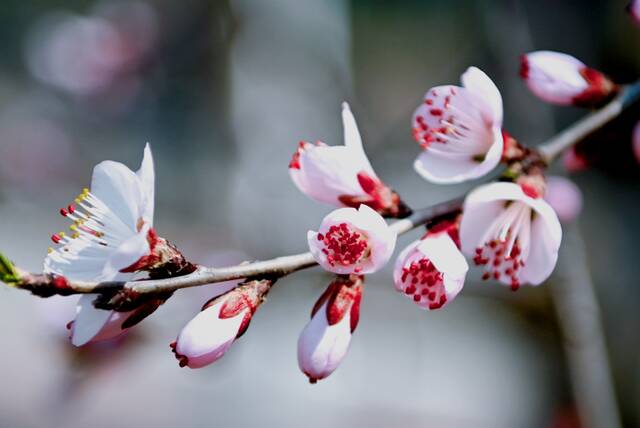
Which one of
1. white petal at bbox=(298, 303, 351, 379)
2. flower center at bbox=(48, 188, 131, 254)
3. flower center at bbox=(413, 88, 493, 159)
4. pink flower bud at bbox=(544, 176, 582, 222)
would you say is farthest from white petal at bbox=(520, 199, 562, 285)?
pink flower bud at bbox=(544, 176, 582, 222)

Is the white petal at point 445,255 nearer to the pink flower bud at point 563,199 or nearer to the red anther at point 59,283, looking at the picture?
the red anther at point 59,283

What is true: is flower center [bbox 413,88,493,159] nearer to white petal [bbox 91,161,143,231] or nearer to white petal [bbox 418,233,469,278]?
white petal [bbox 418,233,469,278]

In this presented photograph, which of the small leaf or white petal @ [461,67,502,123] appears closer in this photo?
the small leaf

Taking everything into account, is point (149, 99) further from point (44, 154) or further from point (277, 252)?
point (277, 252)

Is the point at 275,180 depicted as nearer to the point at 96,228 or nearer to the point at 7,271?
the point at 96,228

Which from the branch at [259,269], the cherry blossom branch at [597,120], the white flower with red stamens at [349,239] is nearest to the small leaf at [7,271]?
the branch at [259,269]

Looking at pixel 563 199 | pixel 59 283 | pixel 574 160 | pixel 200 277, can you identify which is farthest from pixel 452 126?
pixel 563 199
